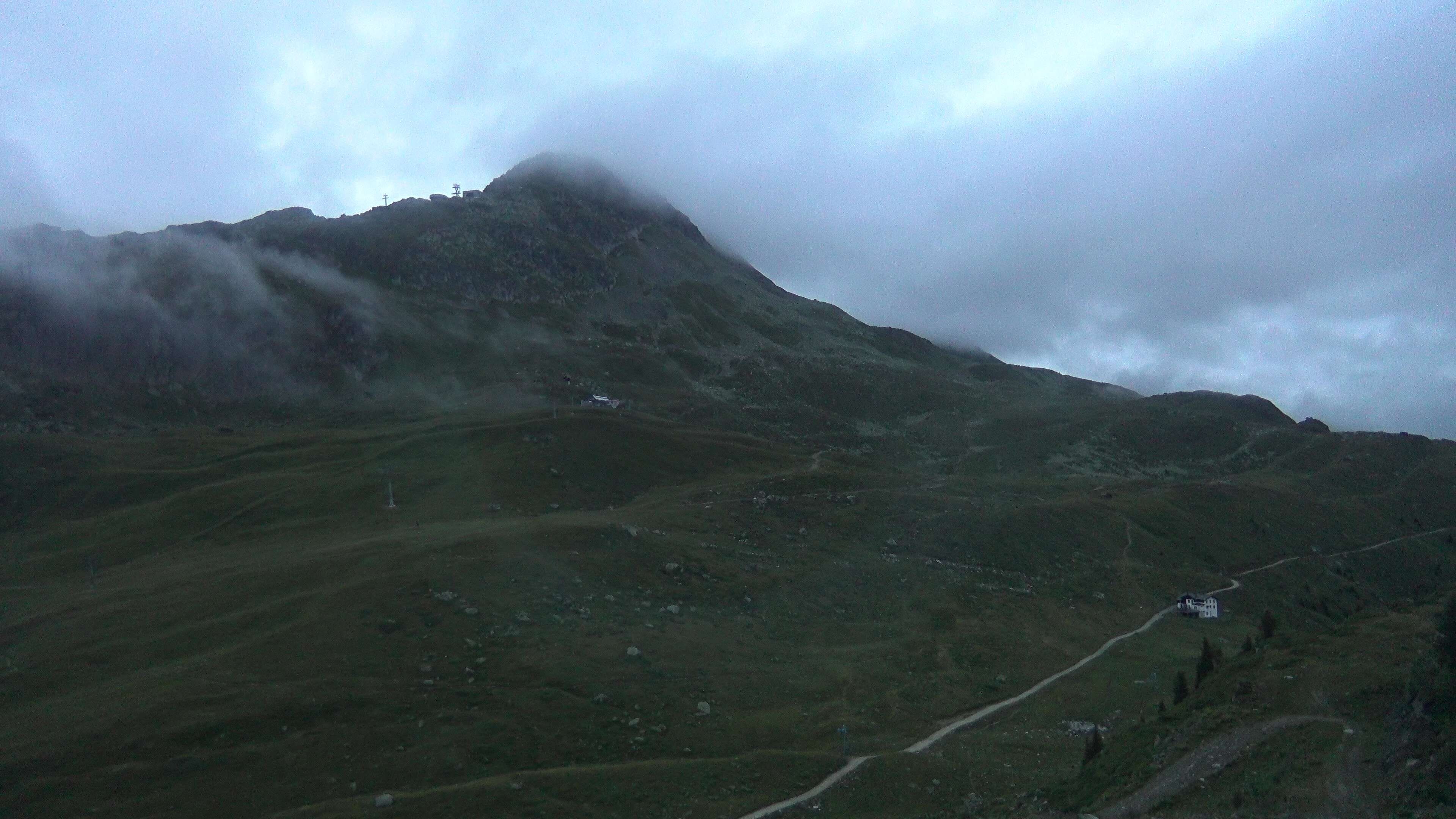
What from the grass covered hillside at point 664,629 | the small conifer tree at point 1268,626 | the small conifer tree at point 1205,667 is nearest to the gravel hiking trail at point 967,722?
the grass covered hillside at point 664,629

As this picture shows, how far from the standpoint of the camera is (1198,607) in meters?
79.7

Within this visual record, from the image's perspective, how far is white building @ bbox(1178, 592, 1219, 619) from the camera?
261 feet

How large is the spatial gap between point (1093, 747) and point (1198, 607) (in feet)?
177

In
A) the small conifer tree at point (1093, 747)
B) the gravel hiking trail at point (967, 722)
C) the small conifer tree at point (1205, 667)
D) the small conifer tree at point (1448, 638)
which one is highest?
the small conifer tree at point (1448, 638)

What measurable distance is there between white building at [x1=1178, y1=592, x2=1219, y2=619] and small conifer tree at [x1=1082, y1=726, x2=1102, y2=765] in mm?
52203

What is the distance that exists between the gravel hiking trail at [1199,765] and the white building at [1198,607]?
182 feet

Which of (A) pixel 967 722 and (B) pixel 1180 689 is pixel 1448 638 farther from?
(A) pixel 967 722

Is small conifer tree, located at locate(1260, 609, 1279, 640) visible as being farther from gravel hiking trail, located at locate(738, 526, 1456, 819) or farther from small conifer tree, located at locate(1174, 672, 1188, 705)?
gravel hiking trail, located at locate(738, 526, 1456, 819)

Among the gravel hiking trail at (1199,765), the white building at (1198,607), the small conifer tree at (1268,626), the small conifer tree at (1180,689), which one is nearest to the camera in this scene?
the gravel hiking trail at (1199,765)

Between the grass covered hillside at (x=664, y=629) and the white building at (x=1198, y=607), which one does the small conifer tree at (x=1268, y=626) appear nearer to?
the grass covered hillside at (x=664, y=629)

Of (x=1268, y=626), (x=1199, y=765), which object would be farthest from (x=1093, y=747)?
(x=1268, y=626)

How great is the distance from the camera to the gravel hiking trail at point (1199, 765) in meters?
25.3

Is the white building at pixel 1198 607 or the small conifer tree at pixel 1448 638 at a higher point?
the small conifer tree at pixel 1448 638

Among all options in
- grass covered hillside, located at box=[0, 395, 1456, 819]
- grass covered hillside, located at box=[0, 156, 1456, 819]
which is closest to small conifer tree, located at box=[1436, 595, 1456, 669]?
grass covered hillside, located at box=[0, 156, 1456, 819]
